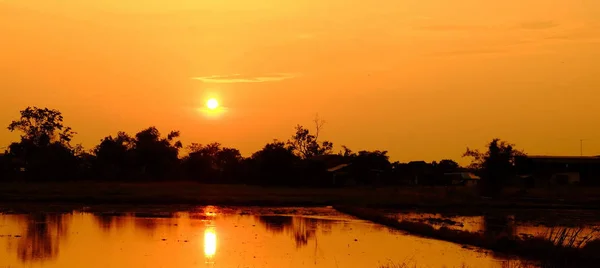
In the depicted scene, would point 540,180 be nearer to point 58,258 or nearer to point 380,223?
point 380,223

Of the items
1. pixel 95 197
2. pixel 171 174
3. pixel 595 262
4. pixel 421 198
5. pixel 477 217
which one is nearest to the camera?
pixel 595 262

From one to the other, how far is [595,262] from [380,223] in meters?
15.4

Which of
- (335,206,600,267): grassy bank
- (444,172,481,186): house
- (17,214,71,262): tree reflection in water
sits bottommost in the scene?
(335,206,600,267): grassy bank

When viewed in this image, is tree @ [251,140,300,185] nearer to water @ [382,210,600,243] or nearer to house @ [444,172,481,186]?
house @ [444,172,481,186]

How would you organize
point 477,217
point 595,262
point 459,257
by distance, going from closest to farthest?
point 595,262
point 459,257
point 477,217

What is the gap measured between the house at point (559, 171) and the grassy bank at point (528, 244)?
49.6 m

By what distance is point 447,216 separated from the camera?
3725 centimetres

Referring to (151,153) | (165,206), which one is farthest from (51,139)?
(165,206)

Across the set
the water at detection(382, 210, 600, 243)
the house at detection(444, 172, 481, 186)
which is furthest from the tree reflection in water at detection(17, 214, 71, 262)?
the house at detection(444, 172, 481, 186)

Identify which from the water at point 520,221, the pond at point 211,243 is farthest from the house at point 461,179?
the pond at point 211,243

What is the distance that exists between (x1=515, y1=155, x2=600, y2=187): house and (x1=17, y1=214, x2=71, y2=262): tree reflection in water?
54618mm

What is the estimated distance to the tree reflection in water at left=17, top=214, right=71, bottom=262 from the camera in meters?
19.3

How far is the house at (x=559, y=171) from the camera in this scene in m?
76.4

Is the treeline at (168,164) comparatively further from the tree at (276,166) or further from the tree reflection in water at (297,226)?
the tree reflection in water at (297,226)
